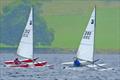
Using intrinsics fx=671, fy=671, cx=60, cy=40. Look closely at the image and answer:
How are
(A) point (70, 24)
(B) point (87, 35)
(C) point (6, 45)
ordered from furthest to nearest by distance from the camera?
(A) point (70, 24)
(C) point (6, 45)
(B) point (87, 35)

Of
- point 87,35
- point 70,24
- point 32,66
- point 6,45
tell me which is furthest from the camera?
point 70,24

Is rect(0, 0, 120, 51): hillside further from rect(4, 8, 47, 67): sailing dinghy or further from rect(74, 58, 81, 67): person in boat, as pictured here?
rect(74, 58, 81, 67): person in boat

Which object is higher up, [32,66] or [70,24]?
[32,66]

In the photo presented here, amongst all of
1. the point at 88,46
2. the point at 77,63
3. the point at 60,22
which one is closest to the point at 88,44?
the point at 88,46

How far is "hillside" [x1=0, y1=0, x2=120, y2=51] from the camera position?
120 meters

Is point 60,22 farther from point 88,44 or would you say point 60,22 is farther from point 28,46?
point 88,44

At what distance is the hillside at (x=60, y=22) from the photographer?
395 ft

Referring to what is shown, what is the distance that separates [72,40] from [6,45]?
12.5 meters

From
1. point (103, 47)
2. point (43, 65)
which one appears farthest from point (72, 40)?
point (43, 65)

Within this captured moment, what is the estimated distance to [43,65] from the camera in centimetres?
5709

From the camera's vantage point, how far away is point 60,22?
12350 cm

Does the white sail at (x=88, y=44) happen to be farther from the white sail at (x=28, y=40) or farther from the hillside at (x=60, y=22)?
the hillside at (x=60, y=22)

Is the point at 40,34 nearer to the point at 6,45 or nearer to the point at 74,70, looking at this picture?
the point at 6,45

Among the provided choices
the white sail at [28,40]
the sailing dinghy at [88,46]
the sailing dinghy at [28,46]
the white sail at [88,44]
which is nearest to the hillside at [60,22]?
the sailing dinghy at [28,46]
